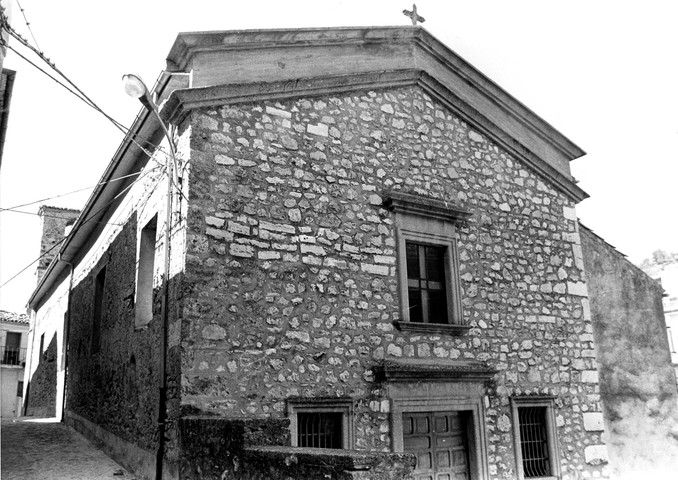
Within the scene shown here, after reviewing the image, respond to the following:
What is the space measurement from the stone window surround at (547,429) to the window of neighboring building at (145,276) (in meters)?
5.30

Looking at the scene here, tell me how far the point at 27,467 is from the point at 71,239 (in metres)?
5.78

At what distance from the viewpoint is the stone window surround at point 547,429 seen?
8312mm

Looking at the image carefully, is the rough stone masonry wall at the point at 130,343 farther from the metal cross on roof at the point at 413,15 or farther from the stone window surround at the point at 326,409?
the metal cross on roof at the point at 413,15

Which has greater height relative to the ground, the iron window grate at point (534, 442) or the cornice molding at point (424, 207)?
the cornice molding at point (424, 207)

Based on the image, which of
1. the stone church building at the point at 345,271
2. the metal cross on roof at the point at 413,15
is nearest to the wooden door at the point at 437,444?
the stone church building at the point at 345,271

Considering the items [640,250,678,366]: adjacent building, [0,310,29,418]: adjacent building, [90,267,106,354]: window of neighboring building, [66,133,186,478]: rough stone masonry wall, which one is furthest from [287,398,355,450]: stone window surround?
[0,310,29,418]: adjacent building

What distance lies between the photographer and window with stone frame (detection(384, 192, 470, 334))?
321 inches

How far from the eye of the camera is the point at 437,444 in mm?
7871

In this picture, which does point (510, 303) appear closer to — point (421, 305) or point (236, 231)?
point (421, 305)

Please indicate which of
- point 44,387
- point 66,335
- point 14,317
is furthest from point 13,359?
point 66,335

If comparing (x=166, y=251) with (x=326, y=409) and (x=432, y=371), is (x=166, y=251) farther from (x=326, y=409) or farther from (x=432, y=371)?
(x=432, y=371)

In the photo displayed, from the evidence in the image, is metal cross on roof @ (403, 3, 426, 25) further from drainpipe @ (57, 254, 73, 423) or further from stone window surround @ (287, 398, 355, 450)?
drainpipe @ (57, 254, 73, 423)

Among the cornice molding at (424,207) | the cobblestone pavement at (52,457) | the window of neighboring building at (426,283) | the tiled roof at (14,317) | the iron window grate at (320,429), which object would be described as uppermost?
the tiled roof at (14,317)

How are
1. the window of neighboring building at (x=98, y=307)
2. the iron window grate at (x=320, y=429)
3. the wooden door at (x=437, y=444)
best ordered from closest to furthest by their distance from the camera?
1. the iron window grate at (x=320, y=429)
2. the wooden door at (x=437, y=444)
3. the window of neighboring building at (x=98, y=307)
